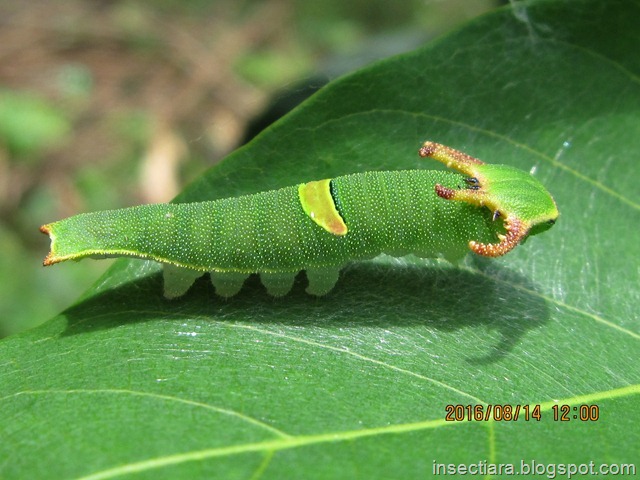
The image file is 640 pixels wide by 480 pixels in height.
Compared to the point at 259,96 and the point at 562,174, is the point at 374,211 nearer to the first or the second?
the point at 562,174

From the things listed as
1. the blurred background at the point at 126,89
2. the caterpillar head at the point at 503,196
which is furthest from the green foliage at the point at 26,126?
the caterpillar head at the point at 503,196

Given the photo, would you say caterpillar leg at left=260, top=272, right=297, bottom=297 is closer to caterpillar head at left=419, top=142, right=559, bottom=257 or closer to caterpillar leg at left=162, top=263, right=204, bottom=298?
caterpillar leg at left=162, top=263, right=204, bottom=298

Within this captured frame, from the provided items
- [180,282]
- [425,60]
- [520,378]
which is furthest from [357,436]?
[425,60]

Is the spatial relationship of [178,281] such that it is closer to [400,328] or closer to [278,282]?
[278,282]

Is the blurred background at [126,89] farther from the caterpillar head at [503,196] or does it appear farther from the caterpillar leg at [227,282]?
the caterpillar leg at [227,282]

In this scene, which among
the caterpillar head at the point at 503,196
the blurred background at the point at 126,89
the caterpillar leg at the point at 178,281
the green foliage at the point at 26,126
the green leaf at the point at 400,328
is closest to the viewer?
the green leaf at the point at 400,328

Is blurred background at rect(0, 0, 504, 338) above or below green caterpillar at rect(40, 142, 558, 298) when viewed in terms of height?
above

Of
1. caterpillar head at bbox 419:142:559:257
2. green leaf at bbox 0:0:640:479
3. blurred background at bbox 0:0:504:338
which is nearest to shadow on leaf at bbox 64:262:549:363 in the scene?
green leaf at bbox 0:0:640:479

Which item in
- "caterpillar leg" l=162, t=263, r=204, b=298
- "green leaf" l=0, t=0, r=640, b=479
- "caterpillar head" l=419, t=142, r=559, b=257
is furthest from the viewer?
"caterpillar leg" l=162, t=263, r=204, b=298
